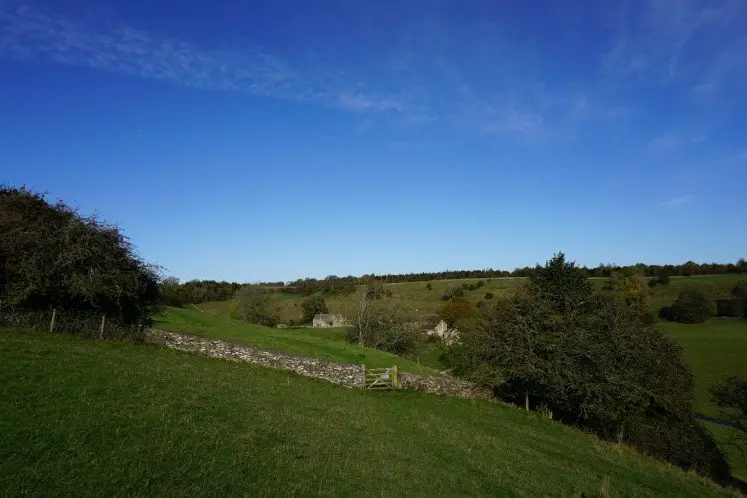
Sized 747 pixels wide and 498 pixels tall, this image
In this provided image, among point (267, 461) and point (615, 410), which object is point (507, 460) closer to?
point (267, 461)

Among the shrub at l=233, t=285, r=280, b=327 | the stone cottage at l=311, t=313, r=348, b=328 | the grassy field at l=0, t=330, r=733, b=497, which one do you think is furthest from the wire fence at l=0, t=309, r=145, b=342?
the stone cottage at l=311, t=313, r=348, b=328

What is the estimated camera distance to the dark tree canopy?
89.9 feet

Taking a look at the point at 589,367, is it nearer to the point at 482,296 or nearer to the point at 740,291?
the point at 740,291

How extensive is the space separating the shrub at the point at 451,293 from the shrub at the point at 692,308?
59624 millimetres

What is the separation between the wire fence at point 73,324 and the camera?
84.1ft

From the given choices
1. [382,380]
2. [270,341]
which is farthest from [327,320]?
[382,380]

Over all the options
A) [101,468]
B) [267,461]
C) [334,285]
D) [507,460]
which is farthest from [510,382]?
[334,285]

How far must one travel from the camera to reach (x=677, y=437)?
38.1 meters

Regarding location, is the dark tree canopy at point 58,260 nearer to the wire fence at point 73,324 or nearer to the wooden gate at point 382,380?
the wire fence at point 73,324

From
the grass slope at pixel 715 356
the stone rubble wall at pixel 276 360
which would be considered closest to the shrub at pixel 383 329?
the grass slope at pixel 715 356

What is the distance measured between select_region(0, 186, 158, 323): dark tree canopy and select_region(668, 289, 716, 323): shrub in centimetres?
11450

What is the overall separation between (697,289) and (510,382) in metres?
102

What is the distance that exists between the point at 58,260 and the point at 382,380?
75.1 feet

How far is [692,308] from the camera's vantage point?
10250 cm
